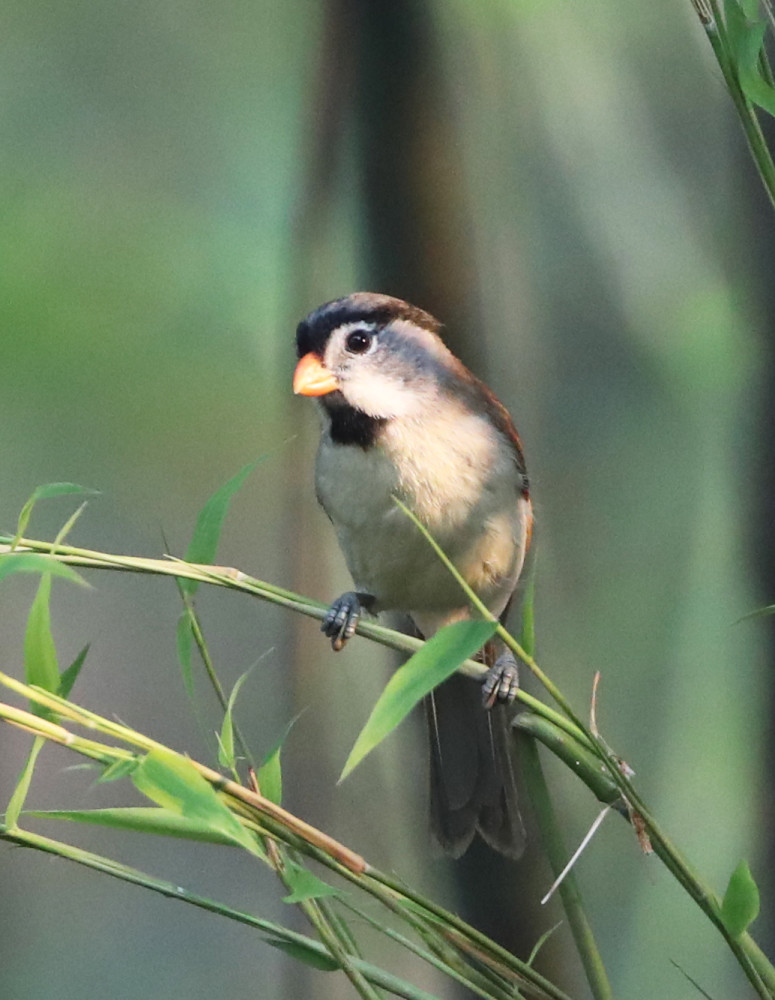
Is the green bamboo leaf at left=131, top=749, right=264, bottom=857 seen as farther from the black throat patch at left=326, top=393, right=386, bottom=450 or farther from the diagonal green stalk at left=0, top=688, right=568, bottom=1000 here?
the black throat patch at left=326, top=393, right=386, bottom=450

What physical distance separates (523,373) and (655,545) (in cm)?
28

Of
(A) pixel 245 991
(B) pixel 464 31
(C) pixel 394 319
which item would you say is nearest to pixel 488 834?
(A) pixel 245 991

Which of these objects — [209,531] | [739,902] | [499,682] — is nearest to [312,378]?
[499,682]

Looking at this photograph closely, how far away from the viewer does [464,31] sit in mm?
1436

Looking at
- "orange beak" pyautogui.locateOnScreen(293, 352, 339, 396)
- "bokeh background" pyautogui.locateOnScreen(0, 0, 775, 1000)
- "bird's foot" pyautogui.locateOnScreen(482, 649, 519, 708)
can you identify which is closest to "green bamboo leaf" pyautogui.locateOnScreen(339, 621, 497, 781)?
"bird's foot" pyautogui.locateOnScreen(482, 649, 519, 708)

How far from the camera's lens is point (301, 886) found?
0.67m

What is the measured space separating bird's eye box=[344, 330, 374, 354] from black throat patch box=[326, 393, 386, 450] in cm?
7

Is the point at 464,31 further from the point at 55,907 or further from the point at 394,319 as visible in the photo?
the point at 55,907

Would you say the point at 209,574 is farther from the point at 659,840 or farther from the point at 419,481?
the point at 419,481

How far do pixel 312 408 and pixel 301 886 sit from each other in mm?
881

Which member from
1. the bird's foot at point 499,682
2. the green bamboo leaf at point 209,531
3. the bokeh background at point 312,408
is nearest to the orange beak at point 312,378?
the bokeh background at point 312,408

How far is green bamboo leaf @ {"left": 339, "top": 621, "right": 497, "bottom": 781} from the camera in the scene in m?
0.63

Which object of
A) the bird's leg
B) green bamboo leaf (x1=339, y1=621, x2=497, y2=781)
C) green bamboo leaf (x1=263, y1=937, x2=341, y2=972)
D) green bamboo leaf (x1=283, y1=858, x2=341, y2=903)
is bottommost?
green bamboo leaf (x1=263, y1=937, x2=341, y2=972)

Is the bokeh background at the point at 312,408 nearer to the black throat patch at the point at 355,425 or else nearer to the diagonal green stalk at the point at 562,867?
the black throat patch at the point at 355,425
